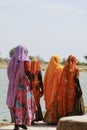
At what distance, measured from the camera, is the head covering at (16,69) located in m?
10.6

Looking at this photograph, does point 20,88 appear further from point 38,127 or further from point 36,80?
point 36,80

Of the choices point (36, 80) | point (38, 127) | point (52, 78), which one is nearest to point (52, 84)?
point (52, 78)

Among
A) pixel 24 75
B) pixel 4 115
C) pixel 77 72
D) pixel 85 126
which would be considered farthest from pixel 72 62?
pixel 85 126

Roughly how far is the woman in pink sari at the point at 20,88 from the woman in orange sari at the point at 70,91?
1602mm

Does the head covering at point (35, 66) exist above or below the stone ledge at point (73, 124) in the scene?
above

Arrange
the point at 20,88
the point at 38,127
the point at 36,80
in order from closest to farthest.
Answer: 1. the point at 20,88
2. the point at 38,127
3. the point at 36,80

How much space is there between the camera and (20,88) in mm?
10672

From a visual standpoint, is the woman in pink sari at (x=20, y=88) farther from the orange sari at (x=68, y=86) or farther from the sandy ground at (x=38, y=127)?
the orange sari at (x=68, y=86)

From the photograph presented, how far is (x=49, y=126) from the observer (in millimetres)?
11672

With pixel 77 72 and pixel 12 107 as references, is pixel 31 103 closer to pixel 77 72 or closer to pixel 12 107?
pixel 12 107

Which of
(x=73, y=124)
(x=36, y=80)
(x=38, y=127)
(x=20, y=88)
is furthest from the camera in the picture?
(x=36, y=80)

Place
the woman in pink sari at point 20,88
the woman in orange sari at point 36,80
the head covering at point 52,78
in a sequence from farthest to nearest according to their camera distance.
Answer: the head covering at point 52,78, the woman in orange sari at point 36,80, the woman in pink sari at point 20,88

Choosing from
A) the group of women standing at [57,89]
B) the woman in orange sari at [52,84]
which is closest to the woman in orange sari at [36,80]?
the group of women standing at [57,89]

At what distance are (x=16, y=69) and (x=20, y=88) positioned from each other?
1.27ft
